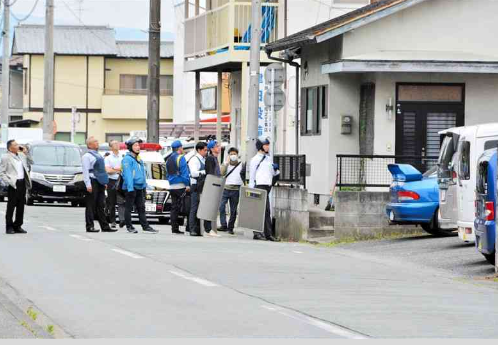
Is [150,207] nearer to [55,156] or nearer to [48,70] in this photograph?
[55,156]

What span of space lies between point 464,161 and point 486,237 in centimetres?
264

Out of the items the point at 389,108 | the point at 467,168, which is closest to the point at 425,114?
the point at 389,108

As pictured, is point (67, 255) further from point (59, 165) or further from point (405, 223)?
point (59, 165)

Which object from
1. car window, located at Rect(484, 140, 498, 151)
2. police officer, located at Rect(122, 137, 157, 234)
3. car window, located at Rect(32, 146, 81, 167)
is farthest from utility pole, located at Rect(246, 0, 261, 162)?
car window, located at Rect(32, 146, 81, 167)

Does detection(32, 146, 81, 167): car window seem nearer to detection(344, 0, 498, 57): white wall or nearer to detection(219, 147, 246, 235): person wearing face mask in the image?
detection(344, 0, 498, 57): white wall

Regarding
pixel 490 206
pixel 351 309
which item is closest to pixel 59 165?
pixel 490 206

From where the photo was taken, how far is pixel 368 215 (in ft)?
78.8

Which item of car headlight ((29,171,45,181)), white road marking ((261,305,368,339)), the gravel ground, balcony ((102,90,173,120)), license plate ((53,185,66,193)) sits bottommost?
the gravel ground

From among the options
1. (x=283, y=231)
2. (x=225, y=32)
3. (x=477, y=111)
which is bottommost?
(x=283, y=231)

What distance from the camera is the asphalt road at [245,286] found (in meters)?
11.1

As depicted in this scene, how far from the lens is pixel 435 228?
75.8 feet

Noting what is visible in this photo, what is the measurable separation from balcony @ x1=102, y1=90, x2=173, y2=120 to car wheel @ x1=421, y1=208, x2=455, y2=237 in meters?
55.5

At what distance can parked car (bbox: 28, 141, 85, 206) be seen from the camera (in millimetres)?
36938

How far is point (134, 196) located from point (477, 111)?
8643 millimetres
